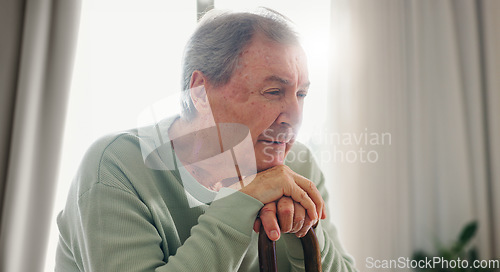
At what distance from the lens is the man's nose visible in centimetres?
62

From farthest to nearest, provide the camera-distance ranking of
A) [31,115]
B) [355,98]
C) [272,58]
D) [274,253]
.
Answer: [355,98], [31,115], [272,58], [274,253]

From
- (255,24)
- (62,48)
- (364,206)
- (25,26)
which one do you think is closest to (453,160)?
(364,206)

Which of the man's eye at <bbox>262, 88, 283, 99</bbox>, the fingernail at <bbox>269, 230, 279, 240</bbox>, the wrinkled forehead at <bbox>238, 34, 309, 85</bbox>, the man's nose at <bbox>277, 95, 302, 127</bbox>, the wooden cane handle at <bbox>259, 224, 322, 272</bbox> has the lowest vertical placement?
the wooden cane handle at <bbox>259, 224, 322, 272</bbox>

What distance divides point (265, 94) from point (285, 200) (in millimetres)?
188

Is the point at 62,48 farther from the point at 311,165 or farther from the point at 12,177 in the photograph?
the point at 311,165

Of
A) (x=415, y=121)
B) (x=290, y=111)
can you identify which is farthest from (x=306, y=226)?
(x=415, y=121)

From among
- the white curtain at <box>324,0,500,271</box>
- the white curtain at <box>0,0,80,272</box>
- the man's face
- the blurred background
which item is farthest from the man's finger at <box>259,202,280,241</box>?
the white curtain at <box>0,0,80,272</box>

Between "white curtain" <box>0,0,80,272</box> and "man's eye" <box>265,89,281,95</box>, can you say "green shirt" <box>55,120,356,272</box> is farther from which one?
"white curtain" <box>0,0,80,272</box>

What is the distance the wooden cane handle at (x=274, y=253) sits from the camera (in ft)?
1.55

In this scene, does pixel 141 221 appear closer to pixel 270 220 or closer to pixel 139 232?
pixel 139 232

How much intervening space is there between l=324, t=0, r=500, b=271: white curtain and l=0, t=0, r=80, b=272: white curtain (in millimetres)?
1004

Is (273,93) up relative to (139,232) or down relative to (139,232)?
up

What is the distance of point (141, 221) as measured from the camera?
519 mm

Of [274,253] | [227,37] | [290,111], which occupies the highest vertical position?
[227,37]
